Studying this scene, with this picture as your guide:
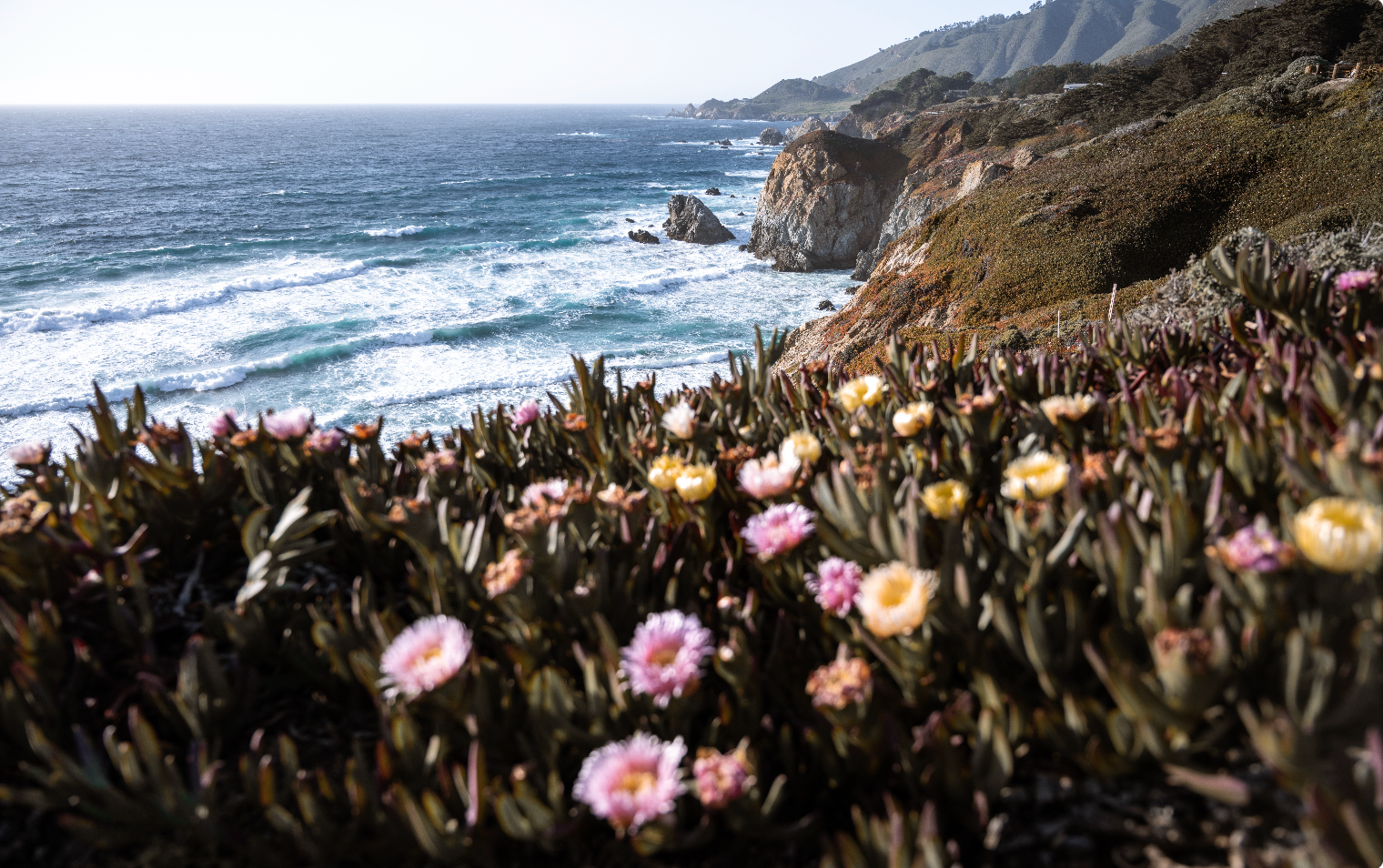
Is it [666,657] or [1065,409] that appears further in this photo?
[1065,409]

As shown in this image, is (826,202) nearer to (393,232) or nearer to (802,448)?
(393,232)

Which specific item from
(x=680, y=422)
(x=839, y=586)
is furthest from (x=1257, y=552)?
(x=680, y=422)

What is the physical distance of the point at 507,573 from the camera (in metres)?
1.37

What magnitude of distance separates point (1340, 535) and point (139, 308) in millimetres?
29626

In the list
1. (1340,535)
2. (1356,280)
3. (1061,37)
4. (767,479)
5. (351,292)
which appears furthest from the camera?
(1061,37)

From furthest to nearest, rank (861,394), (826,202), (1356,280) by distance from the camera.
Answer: (826,202), (1356,280), (861,394)

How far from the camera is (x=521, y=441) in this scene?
2508 mm

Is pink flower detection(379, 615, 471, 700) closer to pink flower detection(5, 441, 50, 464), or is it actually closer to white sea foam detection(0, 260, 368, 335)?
pink flower detection(5, 441, 50, 464)

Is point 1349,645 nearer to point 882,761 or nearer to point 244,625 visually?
point 882,761

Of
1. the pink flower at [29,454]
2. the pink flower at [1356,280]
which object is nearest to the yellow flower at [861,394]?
the pink flower at [1356,280]

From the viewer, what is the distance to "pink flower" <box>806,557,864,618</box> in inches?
51.9

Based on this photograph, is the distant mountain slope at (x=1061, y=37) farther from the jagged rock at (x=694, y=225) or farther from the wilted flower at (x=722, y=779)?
the wilted flower at (x=722, y=779)

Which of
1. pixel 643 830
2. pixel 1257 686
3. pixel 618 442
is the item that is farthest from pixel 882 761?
pixel 618 442

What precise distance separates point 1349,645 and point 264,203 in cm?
5377
